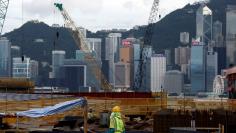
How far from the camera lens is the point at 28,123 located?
3603cm

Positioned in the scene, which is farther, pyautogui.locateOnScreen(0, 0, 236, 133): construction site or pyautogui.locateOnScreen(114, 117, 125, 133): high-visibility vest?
pyautogui.locateOnScreen(0, 0, 236, 133): construction site

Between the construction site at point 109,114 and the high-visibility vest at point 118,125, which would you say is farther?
the construction site at point 109,114

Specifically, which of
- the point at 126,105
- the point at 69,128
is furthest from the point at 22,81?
the point at 69,128

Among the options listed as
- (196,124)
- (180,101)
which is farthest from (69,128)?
(180,101)

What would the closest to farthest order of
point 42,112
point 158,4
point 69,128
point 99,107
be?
point 42,112 < point 69,128 < point 99,107 < point 158,4

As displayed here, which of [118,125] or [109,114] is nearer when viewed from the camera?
[118,125]

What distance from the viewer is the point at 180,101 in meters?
50.4

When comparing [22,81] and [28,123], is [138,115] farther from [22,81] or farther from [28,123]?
[22,81]

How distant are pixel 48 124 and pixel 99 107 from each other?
1184 cm

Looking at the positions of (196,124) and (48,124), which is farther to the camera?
(48,124)

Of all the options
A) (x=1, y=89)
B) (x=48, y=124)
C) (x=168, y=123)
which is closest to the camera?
(x=168, y=123)

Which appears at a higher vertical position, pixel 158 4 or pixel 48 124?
pixel 158 4

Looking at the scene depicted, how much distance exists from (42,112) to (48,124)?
54.7 ft

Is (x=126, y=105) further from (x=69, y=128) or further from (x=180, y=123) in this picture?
(x=180, y=123)
